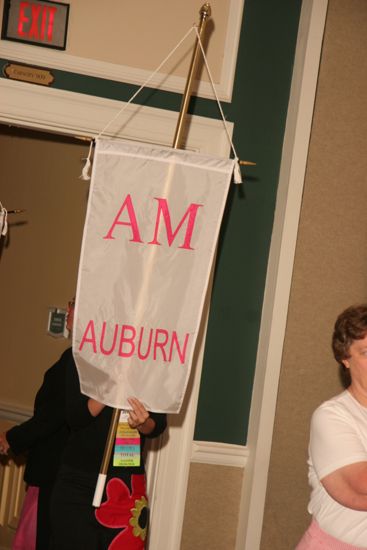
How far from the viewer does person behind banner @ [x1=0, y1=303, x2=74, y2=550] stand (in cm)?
321

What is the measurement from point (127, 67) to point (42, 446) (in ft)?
5.45

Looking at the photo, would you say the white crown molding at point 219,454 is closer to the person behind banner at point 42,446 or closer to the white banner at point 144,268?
the person behind banner at point 42,446

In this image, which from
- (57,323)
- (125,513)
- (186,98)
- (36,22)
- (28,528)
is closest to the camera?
(125,513)

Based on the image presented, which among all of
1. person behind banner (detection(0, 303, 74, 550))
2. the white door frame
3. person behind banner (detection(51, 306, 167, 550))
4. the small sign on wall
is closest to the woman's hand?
person behind banner (detection(51, 306, 167, 550))

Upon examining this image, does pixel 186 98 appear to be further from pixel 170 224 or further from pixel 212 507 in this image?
pixel 212 507

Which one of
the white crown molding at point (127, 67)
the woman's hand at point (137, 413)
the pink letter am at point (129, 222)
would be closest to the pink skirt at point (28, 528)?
the woman's hand at point (137, 413)

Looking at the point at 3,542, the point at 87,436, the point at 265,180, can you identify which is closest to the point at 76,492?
the point at 87,436

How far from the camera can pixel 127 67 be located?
10.8 ft

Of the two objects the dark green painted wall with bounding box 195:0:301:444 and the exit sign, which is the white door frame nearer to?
the dark green painted wall with bounding box 195:0:301:444

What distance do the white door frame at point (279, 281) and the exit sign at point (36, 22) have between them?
1.03 metres

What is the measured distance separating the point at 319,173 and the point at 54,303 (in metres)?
2.00

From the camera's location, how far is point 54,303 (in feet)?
15.7

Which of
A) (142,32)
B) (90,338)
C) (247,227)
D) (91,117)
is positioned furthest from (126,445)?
(142,32)

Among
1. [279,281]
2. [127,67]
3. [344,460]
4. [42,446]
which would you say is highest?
[127,67]
